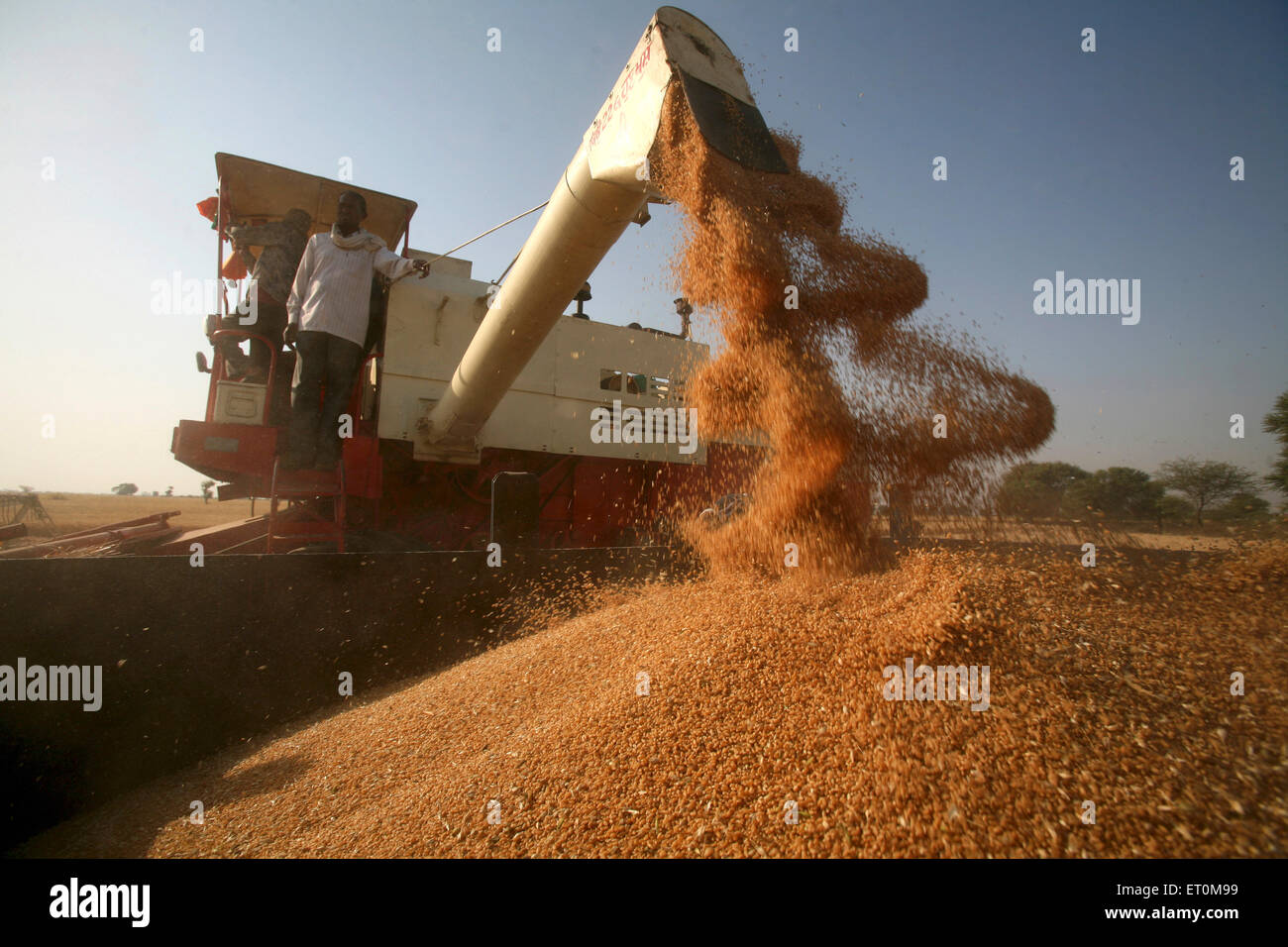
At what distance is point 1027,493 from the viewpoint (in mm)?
2689

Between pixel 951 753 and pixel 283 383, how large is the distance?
452 cm

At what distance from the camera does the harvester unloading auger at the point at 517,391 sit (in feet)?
6.47

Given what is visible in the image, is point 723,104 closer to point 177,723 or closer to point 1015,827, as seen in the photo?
point 1015,827

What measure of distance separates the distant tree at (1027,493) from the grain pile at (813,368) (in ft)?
0.61

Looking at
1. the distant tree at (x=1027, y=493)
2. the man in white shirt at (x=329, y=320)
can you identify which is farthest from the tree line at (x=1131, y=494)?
the man in white shirt at (x=329, y=320)

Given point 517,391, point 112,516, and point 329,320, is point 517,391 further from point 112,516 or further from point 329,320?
point 112,516

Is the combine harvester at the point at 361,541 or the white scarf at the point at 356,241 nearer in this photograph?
the combine harvester at the point at 361,541

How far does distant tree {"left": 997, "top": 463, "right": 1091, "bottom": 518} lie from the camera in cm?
244

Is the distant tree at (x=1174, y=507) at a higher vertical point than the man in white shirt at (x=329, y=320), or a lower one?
lower

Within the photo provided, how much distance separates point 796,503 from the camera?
215cm

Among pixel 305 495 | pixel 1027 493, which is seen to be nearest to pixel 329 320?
pixel 305 495

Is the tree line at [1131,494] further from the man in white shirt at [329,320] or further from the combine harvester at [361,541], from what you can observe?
the man in white shirt at [329,320]

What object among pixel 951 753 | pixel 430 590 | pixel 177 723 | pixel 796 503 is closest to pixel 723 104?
pixel 796 503

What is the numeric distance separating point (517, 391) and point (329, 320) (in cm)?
193
